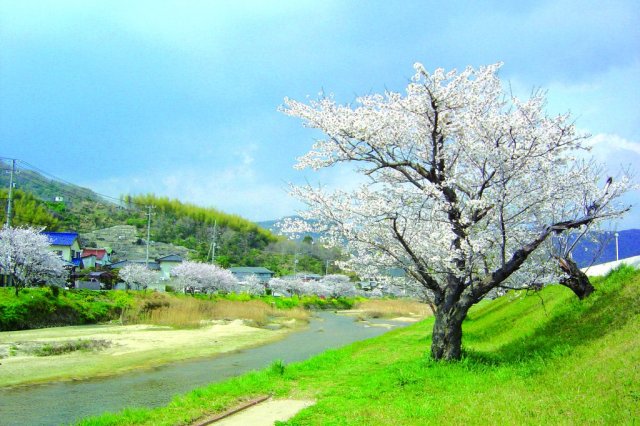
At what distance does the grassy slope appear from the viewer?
7.13 meters

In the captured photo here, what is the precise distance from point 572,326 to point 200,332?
2821cm

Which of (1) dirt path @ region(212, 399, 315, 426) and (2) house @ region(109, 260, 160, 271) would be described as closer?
(1) dirt path @ region(212, 399, 315, 426)

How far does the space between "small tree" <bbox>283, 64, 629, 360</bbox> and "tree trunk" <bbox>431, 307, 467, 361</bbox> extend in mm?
24

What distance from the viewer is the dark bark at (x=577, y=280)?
13214 mm


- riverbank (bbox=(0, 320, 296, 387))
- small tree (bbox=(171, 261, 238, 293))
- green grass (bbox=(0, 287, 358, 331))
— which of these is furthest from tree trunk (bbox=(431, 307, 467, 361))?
small tree (bbox=(171, 261, 238, 293))

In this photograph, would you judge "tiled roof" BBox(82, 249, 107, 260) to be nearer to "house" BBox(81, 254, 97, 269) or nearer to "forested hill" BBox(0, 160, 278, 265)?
"house" BBox(81, 254, 97, 269)

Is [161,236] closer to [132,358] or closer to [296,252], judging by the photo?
[296,252]

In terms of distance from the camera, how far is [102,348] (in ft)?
84.0

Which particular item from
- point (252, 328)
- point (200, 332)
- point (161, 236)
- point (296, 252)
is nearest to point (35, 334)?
point (200, 332)

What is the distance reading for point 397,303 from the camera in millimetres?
75750

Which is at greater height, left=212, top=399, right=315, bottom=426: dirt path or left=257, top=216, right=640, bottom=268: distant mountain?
Result: left=257, top=216, right=640, bottom=268: distant mountain

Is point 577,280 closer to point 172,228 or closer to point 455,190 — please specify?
point 455,190

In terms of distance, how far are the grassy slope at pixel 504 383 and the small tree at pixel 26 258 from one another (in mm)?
31045

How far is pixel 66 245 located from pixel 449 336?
200ft
